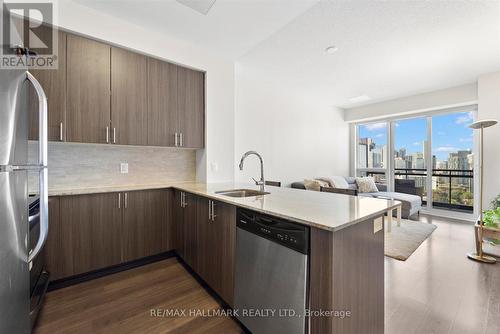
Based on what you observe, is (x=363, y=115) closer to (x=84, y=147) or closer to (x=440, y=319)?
(x=440, y=319)

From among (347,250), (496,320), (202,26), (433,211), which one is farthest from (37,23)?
(433,211)

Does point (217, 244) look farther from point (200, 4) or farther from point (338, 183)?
A: point (338, 183)

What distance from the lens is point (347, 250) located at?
108 centimetres

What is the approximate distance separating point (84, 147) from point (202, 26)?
6.34ft

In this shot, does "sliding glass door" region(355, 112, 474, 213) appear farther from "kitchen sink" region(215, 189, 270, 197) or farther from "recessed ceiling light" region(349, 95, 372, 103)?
"kitchen sink" region(215, 189, 270, 197)

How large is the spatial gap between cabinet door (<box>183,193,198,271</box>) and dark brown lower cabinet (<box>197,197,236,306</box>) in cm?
9

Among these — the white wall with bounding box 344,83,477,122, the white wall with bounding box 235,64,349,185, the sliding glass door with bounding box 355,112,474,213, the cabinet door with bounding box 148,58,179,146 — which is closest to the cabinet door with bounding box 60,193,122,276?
the cabinet door with bounding box 148,58,179,146

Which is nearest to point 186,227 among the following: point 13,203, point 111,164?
point 111,164

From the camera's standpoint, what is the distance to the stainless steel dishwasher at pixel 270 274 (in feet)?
3.56

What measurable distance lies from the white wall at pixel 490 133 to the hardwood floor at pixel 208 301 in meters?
2.10

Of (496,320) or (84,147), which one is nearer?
(496,320)

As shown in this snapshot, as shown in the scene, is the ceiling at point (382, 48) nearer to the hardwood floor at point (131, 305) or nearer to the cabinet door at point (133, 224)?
the cabinet door at point (133, 224)

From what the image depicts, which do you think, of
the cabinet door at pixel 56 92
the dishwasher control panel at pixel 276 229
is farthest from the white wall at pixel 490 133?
the cabinet door at pixel 56 92

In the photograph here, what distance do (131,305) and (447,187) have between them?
20.2ft
